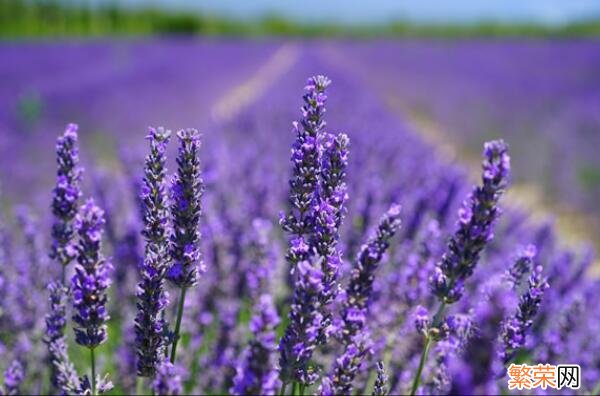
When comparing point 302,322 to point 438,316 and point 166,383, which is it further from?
point 438,316

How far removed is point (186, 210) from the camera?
1392 mm

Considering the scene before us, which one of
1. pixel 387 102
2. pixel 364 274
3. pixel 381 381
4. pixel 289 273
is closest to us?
pixel 381 381

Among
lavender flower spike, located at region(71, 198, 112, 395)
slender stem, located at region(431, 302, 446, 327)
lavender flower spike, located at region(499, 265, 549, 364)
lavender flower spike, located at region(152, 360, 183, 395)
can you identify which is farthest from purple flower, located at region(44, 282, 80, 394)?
lavender flower spike, located at region(499, 265, 549, 364)

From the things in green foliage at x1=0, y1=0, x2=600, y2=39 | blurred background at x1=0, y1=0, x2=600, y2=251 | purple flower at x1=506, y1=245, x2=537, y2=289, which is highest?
green foliage at x1=0, y1=0, x2=600, y2=39

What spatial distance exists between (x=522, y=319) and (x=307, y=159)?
0.57 m

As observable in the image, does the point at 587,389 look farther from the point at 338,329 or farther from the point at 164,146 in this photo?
the point at 164,146

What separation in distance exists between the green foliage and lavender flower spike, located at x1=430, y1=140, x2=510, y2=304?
135 feet

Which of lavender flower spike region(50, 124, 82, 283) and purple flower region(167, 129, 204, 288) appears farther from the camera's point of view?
lavender flower spike region(50, 124, 82, 283)

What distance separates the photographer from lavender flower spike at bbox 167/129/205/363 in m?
1.35

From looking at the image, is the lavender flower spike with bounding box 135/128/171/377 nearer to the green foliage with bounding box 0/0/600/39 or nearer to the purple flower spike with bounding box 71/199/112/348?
the purple flower spike with bounding box 71/199/112/348

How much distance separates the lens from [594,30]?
50438mm

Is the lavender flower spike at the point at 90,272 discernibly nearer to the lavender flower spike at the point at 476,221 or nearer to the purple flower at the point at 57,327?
the purple flower at the point at 57,327

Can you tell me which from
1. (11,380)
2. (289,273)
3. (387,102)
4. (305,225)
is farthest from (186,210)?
(387,102)

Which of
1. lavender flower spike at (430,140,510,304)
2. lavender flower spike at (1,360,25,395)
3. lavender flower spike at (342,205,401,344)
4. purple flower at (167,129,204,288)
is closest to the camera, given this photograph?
lavender flower spike at (430,140,510,304)
